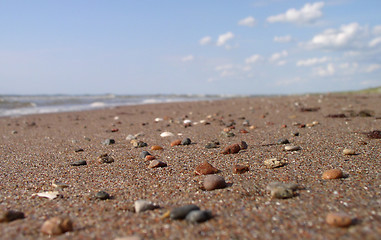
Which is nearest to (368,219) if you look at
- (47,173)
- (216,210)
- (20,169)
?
(216,210)

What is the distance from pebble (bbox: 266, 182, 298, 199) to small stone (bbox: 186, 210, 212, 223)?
576 millimetres

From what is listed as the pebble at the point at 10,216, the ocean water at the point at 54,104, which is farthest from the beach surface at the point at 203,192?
the ocean water at the point at 54,104

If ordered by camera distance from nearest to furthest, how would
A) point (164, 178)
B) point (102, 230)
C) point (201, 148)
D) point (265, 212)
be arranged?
point (102, 230) < point (265, 212) < point (164, 178) < point (201, 148)

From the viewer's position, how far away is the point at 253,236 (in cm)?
159

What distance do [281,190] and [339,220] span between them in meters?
0.54

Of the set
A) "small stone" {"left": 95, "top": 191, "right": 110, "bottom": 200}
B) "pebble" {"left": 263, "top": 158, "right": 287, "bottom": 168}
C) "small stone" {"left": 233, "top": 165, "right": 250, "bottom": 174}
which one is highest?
"pebble" {"left": 263, "top": 158, "right": 287, "bottom": 168}

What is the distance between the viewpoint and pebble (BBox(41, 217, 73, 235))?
1694 millimetres

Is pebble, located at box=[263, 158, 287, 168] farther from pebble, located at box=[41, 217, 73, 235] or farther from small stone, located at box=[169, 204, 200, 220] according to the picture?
pebble, located at box=[41, 217, 73, 235]

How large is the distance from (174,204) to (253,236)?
0.70 metres

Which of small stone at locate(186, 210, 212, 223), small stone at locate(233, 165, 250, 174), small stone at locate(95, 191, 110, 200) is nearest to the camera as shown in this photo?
small stone at locate(186, 210, 212, 223)

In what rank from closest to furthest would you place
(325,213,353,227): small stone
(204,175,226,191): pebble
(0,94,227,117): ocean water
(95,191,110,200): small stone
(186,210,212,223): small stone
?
(325,213,353,227): small stone, (186,210,212,223): small stone, (95,191,110,200): small stone, (204,175,226,191): pebble, (0,94,227,117): ocean water

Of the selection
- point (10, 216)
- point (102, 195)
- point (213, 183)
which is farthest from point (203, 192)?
point (10, 216)

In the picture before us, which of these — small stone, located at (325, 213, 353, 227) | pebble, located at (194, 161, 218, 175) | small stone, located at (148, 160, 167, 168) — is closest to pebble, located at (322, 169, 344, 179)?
small stone, located at (325, 213, 353, 227)

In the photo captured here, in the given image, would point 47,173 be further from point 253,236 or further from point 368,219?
point 368,219
